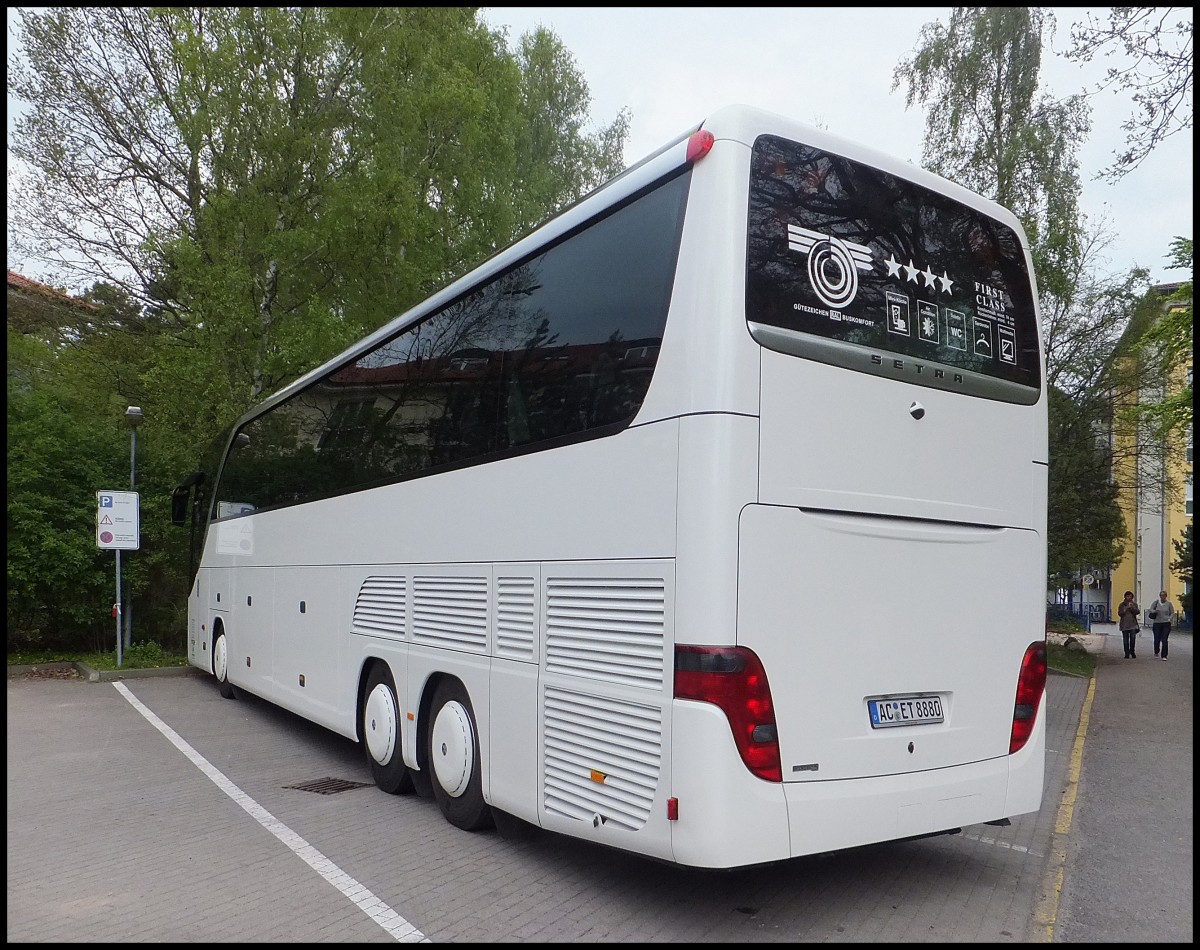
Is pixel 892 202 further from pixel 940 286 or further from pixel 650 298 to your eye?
pixel 650 298

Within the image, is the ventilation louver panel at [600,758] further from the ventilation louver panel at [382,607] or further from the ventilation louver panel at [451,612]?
the ventilation louver panel at [382,607]

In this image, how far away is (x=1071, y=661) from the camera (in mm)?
22734

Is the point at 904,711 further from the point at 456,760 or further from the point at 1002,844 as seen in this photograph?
the point at 456,760

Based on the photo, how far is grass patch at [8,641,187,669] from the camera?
1756 centimetres

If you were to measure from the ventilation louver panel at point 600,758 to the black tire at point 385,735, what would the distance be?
2.58 m

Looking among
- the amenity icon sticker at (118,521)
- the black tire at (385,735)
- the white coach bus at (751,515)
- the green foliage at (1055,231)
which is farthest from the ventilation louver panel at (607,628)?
the green foliage at (1055,231)

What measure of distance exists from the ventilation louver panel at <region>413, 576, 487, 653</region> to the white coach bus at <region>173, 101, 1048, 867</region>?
0.05 meters

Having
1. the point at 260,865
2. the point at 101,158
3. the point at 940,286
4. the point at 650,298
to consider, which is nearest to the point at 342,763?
the point at 260,865

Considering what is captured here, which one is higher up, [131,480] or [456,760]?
[131,480]

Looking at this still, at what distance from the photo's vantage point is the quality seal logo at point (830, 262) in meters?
5.06

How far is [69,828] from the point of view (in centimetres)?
701

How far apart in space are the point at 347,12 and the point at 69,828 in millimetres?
17100

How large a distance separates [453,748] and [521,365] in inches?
101

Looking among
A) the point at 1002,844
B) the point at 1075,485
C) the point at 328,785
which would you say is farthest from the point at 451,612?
the point at 1075,485
